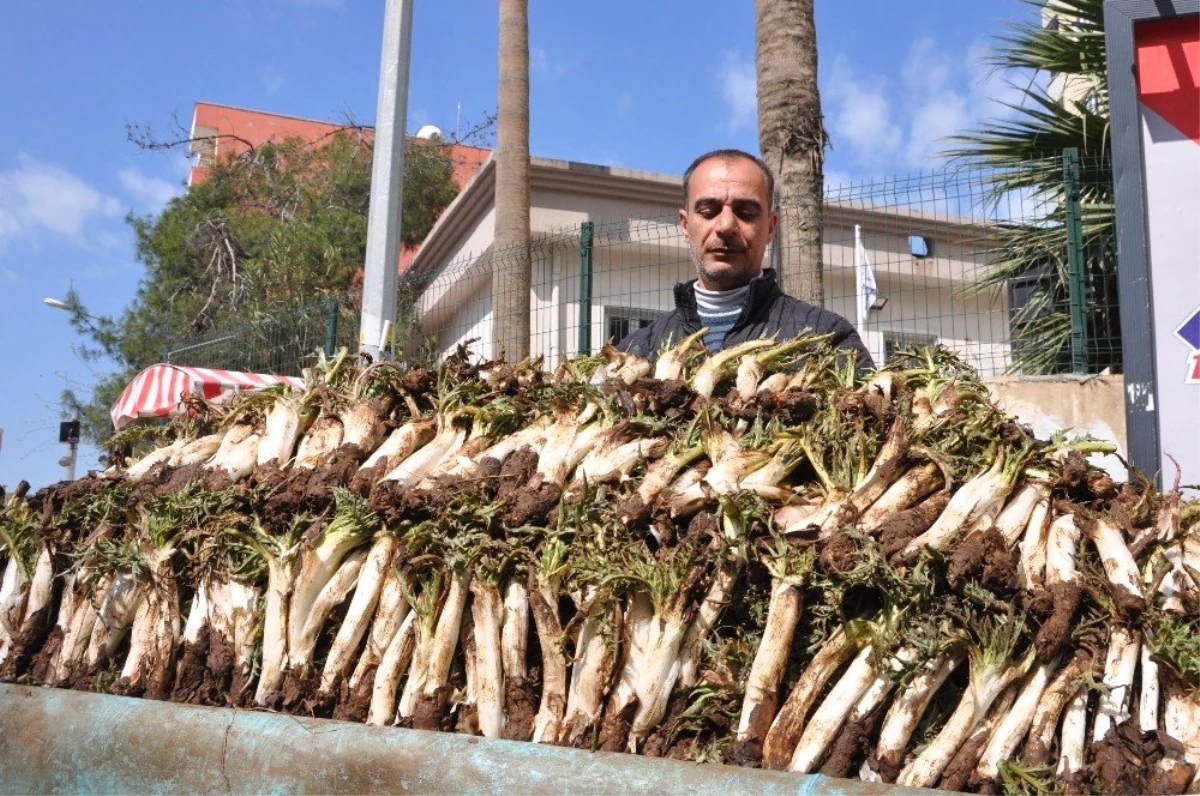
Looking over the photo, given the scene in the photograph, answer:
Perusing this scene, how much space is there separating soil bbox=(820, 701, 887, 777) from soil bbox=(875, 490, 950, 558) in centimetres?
28

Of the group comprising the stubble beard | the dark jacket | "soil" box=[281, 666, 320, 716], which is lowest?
"soil" box=[281, 666, 320, 716]

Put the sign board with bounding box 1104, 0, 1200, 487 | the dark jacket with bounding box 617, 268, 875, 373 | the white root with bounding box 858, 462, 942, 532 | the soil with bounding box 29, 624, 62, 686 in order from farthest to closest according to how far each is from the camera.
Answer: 1. the sign board with bounding box 1104, 0, 1200, 487
2. the dark jacket with bounding box 617, 268, 875, 373
3. the soil with bounding box 29, 624, 62, 686
4. the white root with bounding box 858, 462, 942, 532

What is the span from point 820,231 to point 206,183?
20433 mm

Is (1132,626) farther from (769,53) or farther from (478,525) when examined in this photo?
(769,53)

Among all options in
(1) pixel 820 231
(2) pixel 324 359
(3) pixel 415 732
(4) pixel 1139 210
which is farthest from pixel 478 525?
(1) pixel 820 231

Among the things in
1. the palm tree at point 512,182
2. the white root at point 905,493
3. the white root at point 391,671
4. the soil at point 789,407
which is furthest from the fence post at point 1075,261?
the white root at point 391,671

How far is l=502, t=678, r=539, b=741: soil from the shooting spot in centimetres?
207

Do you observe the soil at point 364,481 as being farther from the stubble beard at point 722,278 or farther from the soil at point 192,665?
the stubble beard at point 722,278

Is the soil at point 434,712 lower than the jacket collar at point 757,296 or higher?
lower

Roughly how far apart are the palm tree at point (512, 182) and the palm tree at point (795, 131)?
3.46 meters

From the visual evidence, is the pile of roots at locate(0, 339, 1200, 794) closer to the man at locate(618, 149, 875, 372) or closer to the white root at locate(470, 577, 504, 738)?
the white root at locate(470, 577, 504, 738)

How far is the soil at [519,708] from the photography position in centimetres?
207

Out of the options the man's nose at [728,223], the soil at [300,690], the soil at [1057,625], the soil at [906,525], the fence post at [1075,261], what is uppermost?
the fence post at [1075,261]

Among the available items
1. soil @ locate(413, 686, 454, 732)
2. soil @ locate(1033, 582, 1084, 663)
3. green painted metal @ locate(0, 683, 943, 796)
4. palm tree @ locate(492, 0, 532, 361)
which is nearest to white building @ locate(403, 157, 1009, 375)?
palm tree @ locate(492, 0, 532, 361)
